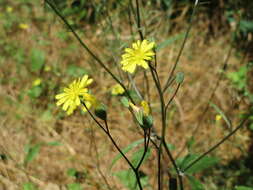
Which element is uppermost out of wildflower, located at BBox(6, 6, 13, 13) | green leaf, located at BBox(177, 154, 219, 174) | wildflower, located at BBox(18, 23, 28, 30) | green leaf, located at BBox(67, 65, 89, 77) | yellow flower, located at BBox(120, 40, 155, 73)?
wildflower, located at BBox(6, 6, 13, 13)

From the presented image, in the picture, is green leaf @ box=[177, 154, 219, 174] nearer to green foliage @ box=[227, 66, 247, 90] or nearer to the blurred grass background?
the blurred grass background

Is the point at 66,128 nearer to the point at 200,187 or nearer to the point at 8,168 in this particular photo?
the point at 8,168

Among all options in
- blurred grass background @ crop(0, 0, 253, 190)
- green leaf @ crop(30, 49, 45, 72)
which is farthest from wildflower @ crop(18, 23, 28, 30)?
green leaf @ crop(30, 49, 45, 72)

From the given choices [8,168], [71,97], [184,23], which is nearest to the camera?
[71,97]

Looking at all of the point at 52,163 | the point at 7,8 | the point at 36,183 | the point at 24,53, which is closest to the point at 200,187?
the point at 36,183

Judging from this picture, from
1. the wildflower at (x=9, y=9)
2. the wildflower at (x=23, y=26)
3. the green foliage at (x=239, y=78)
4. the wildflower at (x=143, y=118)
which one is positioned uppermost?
the wildflower at (x=9, y=9)

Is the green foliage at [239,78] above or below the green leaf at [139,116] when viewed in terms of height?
above

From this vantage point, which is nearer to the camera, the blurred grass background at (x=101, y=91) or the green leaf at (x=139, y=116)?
the green leaf at (x=139, y=116)

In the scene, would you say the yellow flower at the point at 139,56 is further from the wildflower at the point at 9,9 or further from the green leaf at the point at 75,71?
the wildflower at the point at 9,9

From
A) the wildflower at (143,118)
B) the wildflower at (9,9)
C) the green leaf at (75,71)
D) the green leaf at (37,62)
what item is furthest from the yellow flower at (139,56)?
the wildflower at (9,9)
